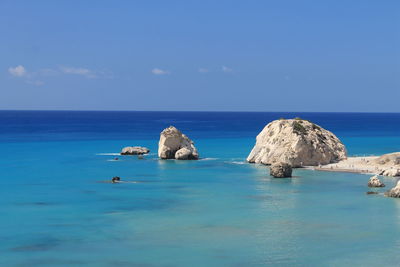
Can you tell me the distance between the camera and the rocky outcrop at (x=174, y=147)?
84625 mm

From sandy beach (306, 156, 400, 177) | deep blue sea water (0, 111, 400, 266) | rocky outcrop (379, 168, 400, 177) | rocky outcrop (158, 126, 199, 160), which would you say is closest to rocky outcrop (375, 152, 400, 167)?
Answer: sandy beach (306, 156, 400, 177)

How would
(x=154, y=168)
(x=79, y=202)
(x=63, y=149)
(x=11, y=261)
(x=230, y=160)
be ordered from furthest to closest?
(x=63, y=149) → (x=230, y=160) → (x=154, y=168) → (x=79, y=202) → (x=11, y=261)

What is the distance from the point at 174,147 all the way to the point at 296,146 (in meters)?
18.3

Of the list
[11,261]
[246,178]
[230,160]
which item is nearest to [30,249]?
[11,261]

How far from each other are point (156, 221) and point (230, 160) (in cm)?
4234

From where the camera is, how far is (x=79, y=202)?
51.1m

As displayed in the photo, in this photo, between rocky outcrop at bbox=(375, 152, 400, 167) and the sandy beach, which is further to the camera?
rocky outcrop at bbox=(375, 152, 400, 167)

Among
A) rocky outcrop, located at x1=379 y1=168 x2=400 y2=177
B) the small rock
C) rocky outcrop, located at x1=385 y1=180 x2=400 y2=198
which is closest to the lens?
rocky outcrop, located at x1=385 y1=180 x2=400 y2=198

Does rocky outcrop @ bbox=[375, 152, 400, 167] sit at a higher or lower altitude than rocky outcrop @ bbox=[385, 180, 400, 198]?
higher

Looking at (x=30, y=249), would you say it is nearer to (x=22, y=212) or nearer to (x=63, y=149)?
(x=22, y=212)

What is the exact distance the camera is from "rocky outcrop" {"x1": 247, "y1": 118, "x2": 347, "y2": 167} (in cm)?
7469

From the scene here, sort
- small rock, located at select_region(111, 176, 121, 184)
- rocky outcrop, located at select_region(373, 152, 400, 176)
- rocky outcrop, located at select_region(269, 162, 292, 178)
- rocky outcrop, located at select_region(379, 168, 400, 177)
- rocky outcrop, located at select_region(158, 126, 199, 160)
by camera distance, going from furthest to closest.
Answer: rocky outcrop, located at select_region(158, 126, 199, 160) → rocky outcrop, located at select_region(373, 152, 400, 176) → rocky outcrop, located at select_region(379, 168, 400, 177) → rocky outcrop, located at select_region(269, 162, 292, 178) → small rock, located at select_region(111, 176, 121, 184)

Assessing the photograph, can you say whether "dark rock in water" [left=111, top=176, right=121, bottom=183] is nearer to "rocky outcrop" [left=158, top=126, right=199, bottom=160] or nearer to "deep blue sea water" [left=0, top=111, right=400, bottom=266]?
"deep blue sea water" [left=0, top=111, right=400, bottom=266]

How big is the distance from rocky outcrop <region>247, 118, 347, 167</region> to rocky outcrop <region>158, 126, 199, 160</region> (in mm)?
8694
